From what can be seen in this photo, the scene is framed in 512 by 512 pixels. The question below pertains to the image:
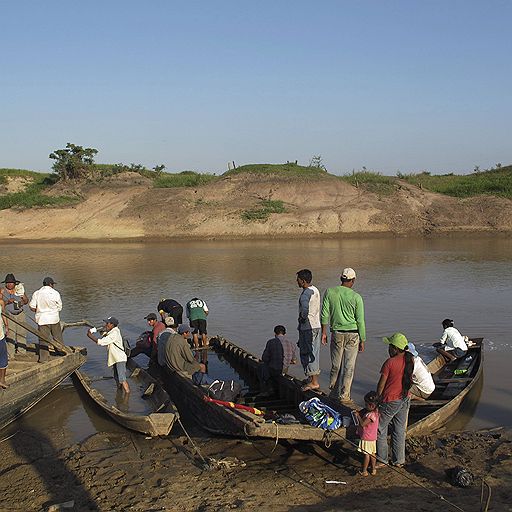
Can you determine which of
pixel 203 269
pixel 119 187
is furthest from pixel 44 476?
pixel 119 187

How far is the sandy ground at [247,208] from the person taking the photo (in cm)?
4328

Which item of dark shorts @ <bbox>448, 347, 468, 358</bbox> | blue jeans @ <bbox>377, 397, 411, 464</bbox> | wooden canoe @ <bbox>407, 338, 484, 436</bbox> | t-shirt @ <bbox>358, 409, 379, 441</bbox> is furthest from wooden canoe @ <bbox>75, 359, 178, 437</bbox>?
dark shorts @ <bbox>448, 347, 468, 358</bbox>

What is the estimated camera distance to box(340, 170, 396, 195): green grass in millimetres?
48438

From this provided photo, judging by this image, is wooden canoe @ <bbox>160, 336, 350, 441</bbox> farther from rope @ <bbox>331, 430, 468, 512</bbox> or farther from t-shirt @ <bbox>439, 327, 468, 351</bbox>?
t-shirt @ <bbox>439, 327, 468, 351</bbox>

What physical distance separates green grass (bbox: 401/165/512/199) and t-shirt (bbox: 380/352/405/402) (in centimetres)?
4378

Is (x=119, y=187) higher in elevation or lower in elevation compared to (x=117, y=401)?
higher

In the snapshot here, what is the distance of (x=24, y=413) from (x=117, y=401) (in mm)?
1481

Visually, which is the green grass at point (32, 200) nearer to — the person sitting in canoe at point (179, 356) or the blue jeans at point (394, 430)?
the person sitting in canoe at point (179, 356)

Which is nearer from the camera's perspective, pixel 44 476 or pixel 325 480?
pixel 325 480

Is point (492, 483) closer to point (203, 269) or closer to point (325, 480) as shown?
point (325, 480)

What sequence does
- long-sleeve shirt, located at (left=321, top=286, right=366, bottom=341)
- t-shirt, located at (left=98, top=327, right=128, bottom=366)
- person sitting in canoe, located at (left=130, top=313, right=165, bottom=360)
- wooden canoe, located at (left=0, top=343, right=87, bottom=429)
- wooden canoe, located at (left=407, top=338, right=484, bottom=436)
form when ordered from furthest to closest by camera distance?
person sitting in canoe, located at (left=130, top=313, right=165, bottom=360) → t-shirt, located at (left=98, top=327, right=128, bottom=366) → wooden canoe, located at (left=0, top=343, right=87, bottom=429) → long-sleeve shirt, located at (left=321, top=286, right=366, bottom=341) → wooden canoe, located at (left=407, top=338, right=484, bottom=436)

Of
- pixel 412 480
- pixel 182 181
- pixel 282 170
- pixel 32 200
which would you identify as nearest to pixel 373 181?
pixel 282 170

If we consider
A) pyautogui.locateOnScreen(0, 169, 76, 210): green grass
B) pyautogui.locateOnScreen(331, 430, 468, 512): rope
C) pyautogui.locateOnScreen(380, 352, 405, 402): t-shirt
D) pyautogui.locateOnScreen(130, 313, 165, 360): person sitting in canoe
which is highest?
pyautogui.locateOnScreen(0, 169, 76, 210): green grass

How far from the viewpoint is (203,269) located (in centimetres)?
2695
